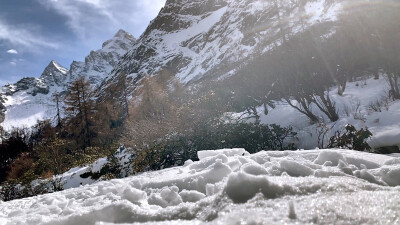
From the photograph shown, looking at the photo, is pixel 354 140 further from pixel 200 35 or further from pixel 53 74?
pixel 53 74

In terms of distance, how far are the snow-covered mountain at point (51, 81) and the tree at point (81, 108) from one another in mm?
130690

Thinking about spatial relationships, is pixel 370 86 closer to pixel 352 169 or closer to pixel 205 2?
pixel 352 169

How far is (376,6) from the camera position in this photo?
7.04m

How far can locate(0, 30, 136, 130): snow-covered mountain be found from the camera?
142m

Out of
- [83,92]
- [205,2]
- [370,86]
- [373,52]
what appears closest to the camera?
[373,52]

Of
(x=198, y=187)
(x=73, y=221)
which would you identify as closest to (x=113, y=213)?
(x=73, y=221)

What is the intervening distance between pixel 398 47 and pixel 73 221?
7494mm

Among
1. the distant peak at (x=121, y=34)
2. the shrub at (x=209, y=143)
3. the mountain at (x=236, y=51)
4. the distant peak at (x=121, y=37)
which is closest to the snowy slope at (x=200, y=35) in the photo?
the mountain at (x=236, y=51)

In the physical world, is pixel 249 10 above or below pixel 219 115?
above

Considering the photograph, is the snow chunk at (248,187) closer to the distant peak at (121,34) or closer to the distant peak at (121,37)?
the distant peak at (121,37)

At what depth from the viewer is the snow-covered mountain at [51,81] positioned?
466 feet

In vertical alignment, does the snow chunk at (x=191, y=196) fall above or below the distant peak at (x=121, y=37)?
below

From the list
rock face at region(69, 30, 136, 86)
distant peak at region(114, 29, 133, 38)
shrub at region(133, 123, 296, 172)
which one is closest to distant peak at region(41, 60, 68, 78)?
rock face at region(69, 30, 136, 86)

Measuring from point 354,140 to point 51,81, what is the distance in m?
200
